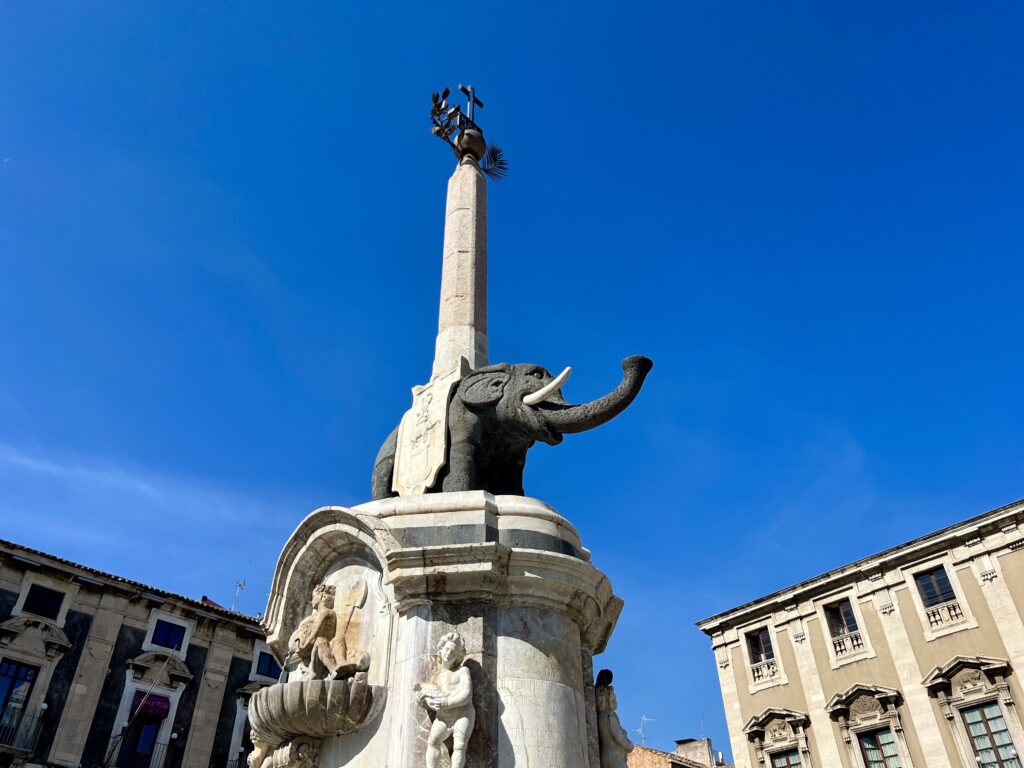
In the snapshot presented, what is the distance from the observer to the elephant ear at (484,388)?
29.1 feet

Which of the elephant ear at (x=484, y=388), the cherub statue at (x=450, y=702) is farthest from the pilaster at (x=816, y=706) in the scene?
the cherub statue at (x=450, y=702)

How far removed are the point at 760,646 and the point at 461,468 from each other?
907 inches

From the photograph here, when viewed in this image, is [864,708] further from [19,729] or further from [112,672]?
[19,729]

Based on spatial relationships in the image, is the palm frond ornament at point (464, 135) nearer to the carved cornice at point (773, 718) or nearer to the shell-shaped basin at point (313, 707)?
the shell-shaped basin at point (313, 707)

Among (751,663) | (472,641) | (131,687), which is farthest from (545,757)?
(131,687)

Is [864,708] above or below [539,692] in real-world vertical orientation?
above

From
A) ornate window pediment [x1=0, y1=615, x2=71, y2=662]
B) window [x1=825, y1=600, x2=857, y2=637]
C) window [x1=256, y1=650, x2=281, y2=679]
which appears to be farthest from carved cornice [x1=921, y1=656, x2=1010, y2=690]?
ornate window pediment [x1=0, y1=615, x2=71, y2=662]

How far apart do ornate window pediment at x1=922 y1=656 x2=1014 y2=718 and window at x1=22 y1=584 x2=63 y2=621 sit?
27325 mm

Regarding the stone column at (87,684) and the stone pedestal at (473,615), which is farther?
the stone column at (87,684)

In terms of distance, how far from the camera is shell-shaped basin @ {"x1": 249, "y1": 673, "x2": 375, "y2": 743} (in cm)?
652

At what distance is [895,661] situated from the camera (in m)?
23.7

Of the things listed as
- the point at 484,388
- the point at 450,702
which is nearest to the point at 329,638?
the point at 450,702

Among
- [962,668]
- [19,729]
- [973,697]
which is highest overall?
[962,668]

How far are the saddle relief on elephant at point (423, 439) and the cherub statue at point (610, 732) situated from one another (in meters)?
2.76
